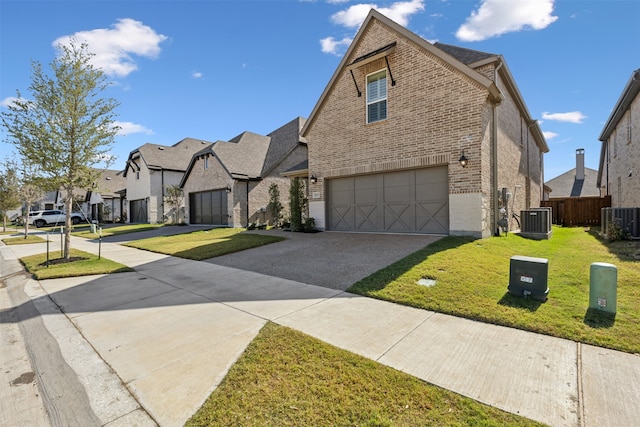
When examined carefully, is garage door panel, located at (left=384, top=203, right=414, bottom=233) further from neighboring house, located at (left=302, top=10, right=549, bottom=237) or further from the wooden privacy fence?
the wooden privacy fence

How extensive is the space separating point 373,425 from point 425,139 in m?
9.79

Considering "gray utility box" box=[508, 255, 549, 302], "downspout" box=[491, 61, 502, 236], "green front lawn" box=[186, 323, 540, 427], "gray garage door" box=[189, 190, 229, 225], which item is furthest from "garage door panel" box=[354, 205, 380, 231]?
"gray garage door" box=[189, 190, 229, 225]

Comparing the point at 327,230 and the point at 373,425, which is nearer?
the point at 373,425

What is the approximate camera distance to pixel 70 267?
869cm

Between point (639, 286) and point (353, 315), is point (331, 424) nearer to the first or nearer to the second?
point (353, 315)

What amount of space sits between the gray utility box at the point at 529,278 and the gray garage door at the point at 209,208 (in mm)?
18346

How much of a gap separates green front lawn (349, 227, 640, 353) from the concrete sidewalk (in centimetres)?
29

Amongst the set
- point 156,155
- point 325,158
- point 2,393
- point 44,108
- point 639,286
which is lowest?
point 2,393

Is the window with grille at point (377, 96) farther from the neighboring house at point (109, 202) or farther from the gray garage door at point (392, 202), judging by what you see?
the neighboring house at point (109, 202)

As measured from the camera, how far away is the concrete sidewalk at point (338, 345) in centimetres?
252

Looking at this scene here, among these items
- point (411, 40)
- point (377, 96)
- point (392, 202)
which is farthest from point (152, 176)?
point (411, 40)

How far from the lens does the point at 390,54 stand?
11406 mm

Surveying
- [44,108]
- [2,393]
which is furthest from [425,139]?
[44,108]

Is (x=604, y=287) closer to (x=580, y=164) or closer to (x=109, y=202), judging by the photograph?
(x=580, y=164)
